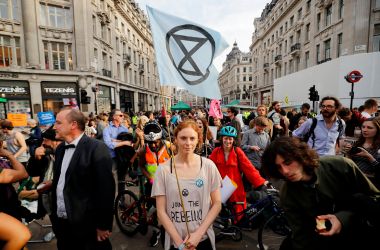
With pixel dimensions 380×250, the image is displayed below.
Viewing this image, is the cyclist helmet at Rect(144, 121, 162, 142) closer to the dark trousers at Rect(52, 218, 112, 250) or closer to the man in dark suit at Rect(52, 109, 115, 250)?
the man in dark suit at Rect(52, 109, 115, 250)

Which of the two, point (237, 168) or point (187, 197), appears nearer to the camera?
point (187, 197)

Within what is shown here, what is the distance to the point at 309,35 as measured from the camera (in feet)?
80.4

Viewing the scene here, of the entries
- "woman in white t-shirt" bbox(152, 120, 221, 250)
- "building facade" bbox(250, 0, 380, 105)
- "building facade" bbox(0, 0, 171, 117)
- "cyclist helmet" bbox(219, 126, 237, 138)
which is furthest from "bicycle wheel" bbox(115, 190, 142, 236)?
"building facade" bbox(250, 0, 380, 105)

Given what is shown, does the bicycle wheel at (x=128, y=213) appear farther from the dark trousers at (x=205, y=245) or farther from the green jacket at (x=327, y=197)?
the green jacket at (x=327, y=197)

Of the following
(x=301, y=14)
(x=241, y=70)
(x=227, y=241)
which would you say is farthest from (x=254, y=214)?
(x=241, y=70)

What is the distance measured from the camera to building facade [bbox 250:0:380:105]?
1611cm

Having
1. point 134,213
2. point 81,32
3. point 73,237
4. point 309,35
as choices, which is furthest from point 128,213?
point 309,35

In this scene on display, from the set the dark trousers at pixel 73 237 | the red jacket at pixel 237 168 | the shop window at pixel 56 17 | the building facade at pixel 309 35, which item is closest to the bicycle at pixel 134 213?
the dark trousers at pixel 73 237

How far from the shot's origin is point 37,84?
740 inches

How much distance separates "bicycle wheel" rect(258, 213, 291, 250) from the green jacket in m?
1.67

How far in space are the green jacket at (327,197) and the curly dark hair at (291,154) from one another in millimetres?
70

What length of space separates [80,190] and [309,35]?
29.8m

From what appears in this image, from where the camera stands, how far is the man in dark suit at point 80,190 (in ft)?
6.69

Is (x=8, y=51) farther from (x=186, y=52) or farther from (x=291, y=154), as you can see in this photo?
(x=291, y=154)
